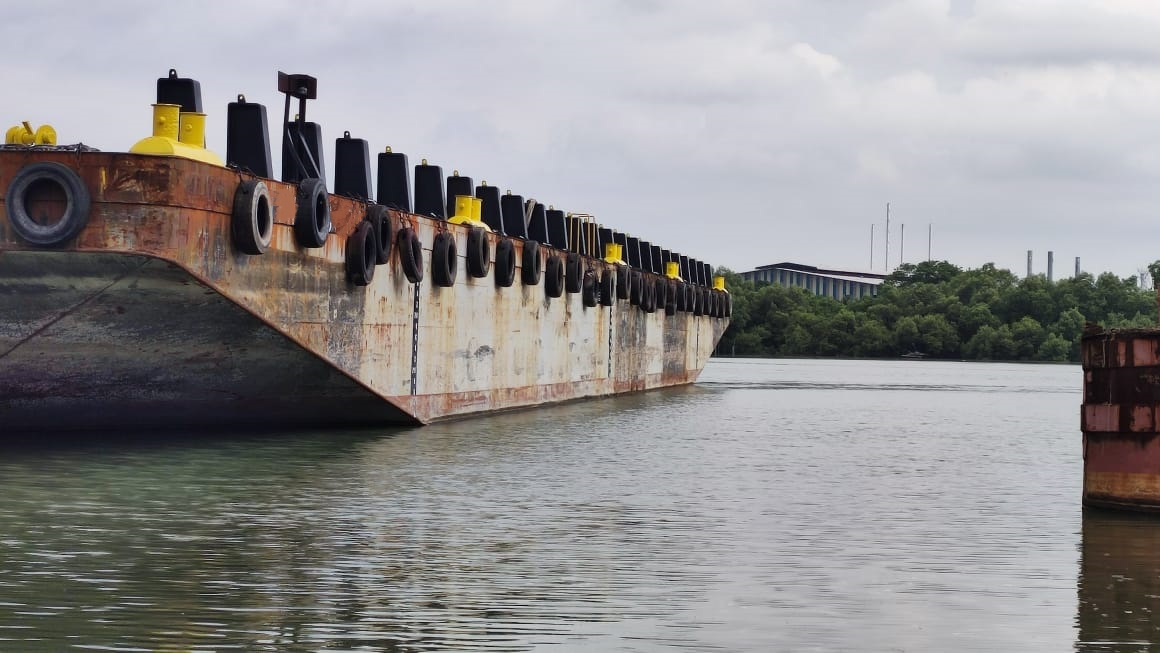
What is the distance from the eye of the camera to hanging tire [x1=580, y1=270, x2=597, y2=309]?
113 ft

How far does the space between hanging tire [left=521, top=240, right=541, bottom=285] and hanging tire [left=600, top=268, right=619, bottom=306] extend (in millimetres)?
7797

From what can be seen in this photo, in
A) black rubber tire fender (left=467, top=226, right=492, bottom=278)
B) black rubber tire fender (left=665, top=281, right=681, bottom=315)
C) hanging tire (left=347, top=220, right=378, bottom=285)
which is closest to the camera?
hanging tire (left=347, top=220, right=378, bottom=285)

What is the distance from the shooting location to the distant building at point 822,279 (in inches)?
5792

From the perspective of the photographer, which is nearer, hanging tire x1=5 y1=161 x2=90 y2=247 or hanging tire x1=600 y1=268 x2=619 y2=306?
hanging tire x1=5 y1=161 x2=90 y2=247

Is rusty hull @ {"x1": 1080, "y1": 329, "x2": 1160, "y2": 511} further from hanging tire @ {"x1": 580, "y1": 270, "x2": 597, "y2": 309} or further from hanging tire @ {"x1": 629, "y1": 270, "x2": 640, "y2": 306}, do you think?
hanging tire @ {"x1": 629, "y1": 270, "x2": 640, "y2": 306}

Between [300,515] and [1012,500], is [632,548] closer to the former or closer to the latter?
[300,515]

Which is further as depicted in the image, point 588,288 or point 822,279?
point 822,279

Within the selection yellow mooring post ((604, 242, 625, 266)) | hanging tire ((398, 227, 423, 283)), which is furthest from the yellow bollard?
yellow mooring post ((604, 242, 625, 266))

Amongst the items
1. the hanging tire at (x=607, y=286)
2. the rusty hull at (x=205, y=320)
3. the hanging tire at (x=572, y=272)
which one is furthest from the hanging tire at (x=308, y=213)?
the hanging tire at (x=607, y=286)

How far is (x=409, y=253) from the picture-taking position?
2167 centimetres

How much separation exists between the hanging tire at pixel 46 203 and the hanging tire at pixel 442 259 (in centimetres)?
865

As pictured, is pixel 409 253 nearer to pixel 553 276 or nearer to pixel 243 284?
pixel 243 284

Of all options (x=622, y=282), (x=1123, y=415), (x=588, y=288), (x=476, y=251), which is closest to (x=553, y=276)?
(x=588, y=288)

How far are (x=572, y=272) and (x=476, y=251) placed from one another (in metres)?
7.59
